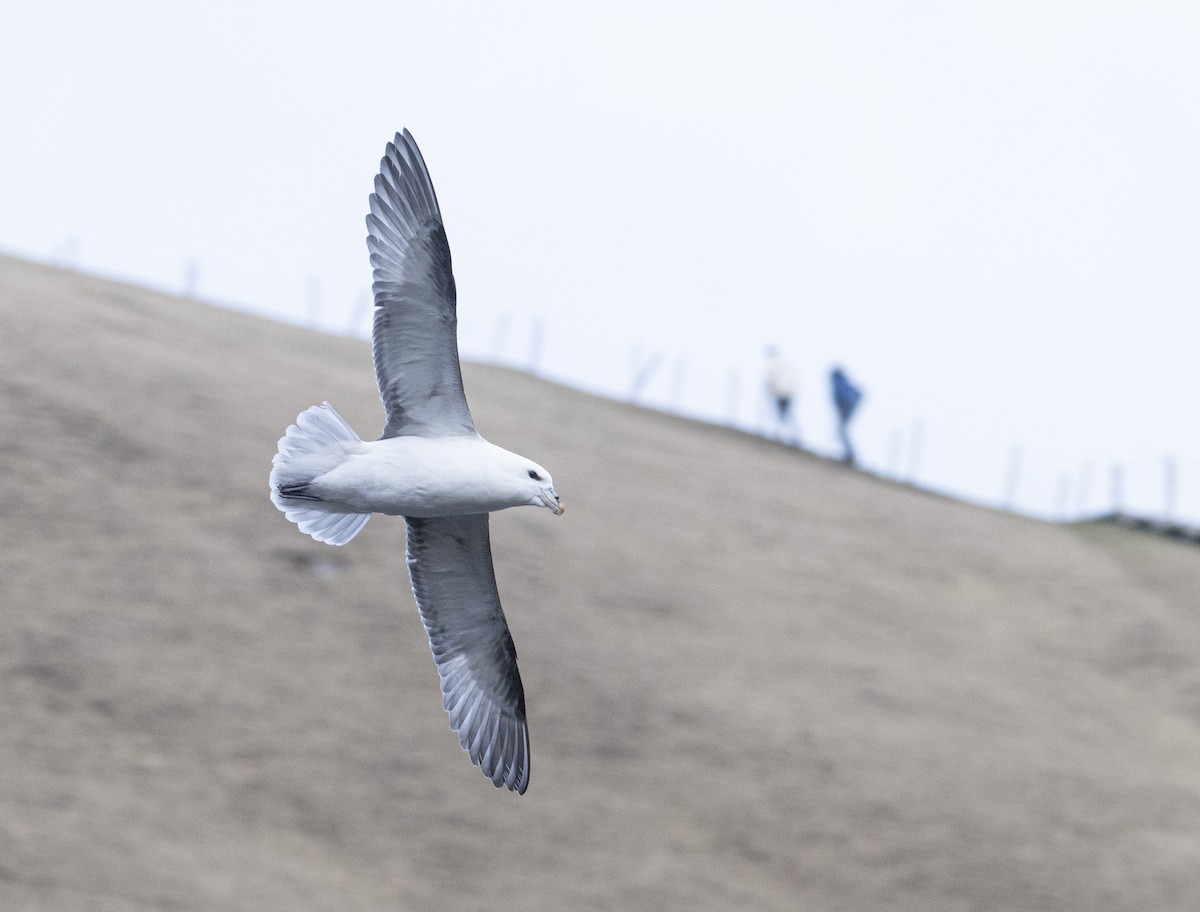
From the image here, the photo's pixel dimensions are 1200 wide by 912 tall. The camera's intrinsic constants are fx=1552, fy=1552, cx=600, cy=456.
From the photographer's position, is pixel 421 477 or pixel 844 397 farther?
pixel 844 397

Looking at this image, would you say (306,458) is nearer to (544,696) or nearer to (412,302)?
(412,302)

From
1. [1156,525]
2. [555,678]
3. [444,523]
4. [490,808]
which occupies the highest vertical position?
[1156,525]

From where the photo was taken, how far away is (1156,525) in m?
29.7

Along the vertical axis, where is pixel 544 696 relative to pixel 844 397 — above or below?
below

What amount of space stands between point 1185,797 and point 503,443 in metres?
10.4

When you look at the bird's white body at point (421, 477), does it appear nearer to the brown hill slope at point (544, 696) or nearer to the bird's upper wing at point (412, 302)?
the bird's upper wing at point (412, 302)

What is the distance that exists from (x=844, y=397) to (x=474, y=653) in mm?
20493

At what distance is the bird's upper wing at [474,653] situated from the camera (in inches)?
351

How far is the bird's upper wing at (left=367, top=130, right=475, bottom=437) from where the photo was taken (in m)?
7.54

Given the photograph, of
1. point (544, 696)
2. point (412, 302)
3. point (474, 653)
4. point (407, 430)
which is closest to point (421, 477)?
point (407, 430)

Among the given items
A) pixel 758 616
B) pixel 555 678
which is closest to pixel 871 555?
pixel 758 616

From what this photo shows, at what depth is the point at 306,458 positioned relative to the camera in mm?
7418

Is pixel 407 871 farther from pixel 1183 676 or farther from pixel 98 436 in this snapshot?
pixel 1183 676

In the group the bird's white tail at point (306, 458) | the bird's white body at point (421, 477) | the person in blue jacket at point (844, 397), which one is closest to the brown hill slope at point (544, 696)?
the person in blue jacket at point (844, 397)
